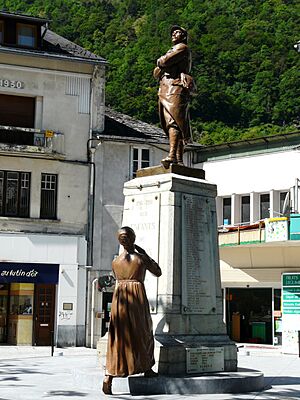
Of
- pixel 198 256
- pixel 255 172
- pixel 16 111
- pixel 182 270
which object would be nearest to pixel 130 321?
pixel 182 270

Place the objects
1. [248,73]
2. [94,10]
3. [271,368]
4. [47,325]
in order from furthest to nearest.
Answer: [94,10], [248,73], [47,325], [271,368]

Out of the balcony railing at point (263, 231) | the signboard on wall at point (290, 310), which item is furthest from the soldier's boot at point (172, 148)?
the signboard on wall at point (290, 310)

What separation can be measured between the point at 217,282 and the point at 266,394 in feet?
7.34

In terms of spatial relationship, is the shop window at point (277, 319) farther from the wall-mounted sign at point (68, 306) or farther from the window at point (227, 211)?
the wall-mounted sign at point (68, 306)

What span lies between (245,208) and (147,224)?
19129mm

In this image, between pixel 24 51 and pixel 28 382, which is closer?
pixel 28 382

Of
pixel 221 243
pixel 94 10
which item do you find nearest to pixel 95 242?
pixel 221 243

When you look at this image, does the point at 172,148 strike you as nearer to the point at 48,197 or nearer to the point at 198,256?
the point at 198,256

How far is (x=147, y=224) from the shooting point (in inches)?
496

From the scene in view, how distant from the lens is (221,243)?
2922cm

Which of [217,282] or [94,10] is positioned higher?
[94,10]

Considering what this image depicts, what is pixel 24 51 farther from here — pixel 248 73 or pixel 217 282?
pixel 248 73

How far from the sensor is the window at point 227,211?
31812mm

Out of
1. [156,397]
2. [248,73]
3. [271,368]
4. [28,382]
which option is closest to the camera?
[156,397]
